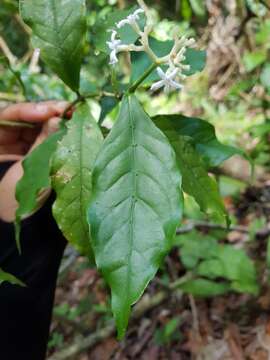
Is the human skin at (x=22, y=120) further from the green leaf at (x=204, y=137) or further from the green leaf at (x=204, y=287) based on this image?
the green leaf at (x=204, y=287)

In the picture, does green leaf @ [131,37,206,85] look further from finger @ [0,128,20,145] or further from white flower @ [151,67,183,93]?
finger @ [0,128,20,145]

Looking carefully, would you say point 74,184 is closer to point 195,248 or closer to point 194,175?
point 194,175

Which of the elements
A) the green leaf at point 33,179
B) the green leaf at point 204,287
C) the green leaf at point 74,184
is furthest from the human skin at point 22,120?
the green leaf at point 204,287

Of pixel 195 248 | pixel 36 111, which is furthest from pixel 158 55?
pixel 195 248

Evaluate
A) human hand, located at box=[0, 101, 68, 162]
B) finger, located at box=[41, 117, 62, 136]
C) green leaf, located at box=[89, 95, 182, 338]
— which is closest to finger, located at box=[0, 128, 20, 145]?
human hand, located at box=[0, 101, 68, 162]

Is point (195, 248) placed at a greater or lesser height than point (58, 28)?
lesser
